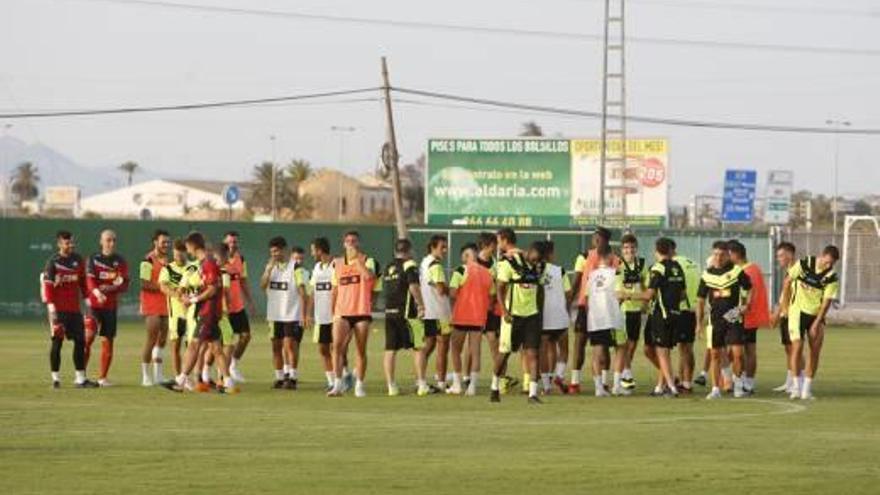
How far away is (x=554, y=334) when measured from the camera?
85.0ft

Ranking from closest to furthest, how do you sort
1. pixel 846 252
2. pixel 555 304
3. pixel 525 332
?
pixel 525 332 → pixel 555 304 → pixel 846 252

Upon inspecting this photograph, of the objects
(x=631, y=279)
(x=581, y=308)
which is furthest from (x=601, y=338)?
(x=631, y=279)

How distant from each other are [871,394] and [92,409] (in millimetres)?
10371

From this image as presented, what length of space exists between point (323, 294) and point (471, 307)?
6.99 ft

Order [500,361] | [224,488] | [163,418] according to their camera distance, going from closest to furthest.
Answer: [224,488], [163,418], [500,361]

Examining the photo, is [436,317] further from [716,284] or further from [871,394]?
→ [871,394]

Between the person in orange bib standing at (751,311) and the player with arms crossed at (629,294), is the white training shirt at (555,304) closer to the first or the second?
the player with arms crossed at (629,294)

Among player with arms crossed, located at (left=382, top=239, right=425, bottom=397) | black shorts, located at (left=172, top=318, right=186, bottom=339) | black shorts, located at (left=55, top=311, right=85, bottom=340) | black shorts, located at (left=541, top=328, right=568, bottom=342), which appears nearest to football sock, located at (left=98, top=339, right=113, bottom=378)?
black shorts, located at (left=55, top=311, right=85, bottom=340)

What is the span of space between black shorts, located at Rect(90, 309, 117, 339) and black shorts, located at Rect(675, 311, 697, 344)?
7574 mm

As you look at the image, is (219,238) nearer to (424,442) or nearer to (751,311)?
(751,311)

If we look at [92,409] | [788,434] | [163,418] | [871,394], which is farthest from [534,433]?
[871,394]

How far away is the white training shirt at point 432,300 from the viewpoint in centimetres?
2572

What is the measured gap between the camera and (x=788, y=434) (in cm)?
1975

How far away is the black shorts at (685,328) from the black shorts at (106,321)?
757 cm
